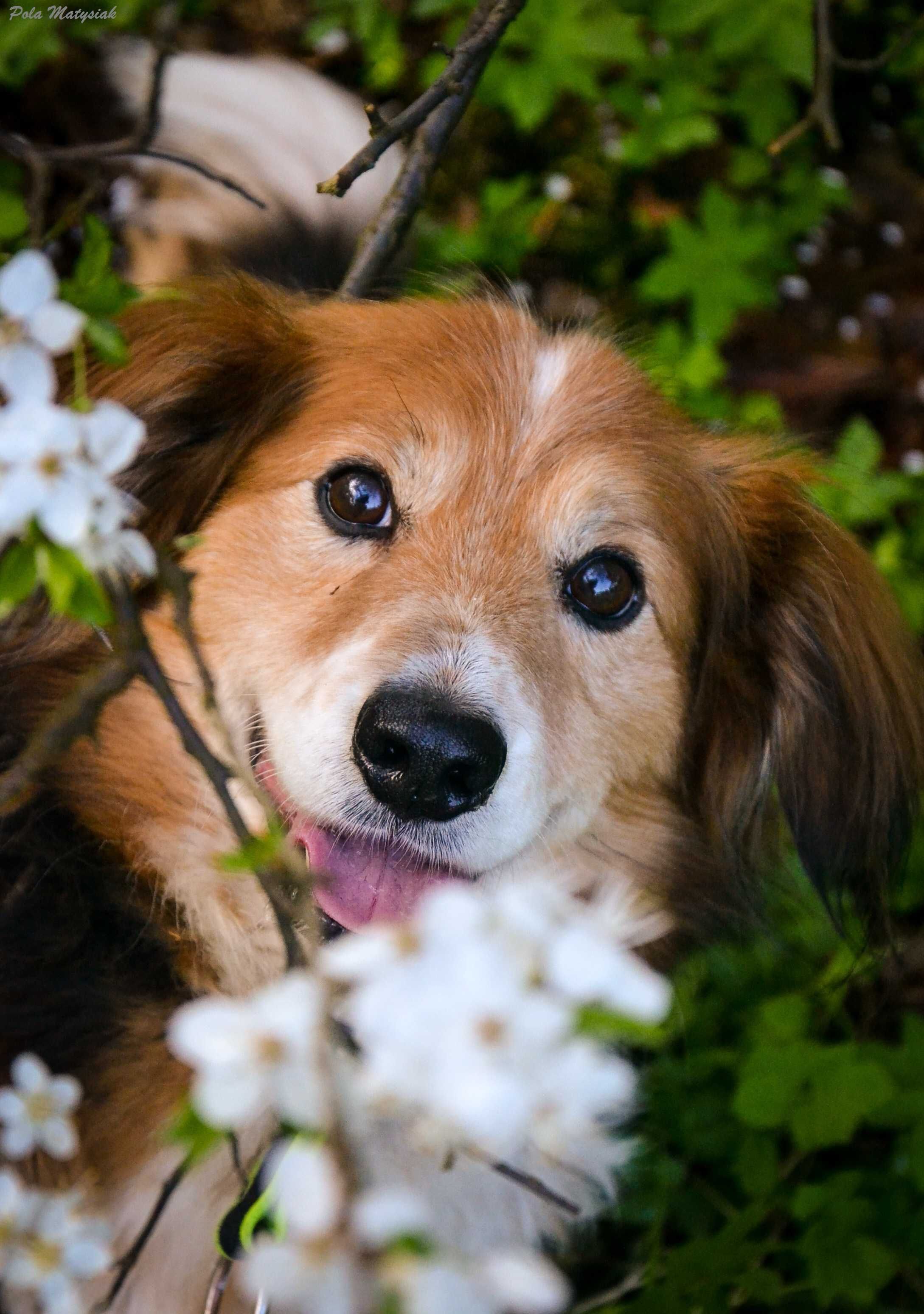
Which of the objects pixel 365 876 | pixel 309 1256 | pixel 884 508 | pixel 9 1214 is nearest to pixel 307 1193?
pixel 309 1256

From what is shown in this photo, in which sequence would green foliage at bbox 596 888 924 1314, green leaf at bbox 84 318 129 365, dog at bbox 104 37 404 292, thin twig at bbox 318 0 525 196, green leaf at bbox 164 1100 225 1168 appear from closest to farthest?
green leaf at bbox 164 1100 225 1168 → green leaf at bbox 84 318 129 365 → thin twig at bbox 318 0 525 196 → green foliage at bbox 596 888 924 1314 → dog at bbox 104 37 404 292

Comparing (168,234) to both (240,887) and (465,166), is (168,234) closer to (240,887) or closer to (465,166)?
(465,166)

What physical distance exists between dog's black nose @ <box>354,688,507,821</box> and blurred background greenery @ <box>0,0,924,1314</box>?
2.05 ft

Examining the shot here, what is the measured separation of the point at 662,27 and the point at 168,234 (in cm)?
128

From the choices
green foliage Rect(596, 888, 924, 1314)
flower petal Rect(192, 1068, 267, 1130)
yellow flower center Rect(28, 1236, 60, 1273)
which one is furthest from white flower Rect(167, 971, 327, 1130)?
green foliage Rect(596, 888, 924, 1314)

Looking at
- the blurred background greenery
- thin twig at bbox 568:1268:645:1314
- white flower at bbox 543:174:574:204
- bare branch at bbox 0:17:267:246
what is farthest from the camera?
white flower at bbox 543:174:574:204

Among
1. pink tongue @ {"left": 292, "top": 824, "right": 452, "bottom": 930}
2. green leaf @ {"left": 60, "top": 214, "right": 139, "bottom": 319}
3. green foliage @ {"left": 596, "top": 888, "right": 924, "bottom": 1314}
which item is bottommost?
green foliage @ {"left": 596, "top": 888, "right": 924, "bottom": 1314}

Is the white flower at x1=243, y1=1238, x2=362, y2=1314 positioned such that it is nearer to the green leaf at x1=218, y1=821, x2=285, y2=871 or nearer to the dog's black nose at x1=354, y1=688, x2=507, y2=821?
the green leaf at x1=218, y1=821, x2=285, y2=871

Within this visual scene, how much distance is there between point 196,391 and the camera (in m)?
1.87

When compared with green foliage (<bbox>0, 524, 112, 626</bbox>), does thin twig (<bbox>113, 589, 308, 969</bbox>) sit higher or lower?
lower

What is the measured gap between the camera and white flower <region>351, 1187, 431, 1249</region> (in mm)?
550

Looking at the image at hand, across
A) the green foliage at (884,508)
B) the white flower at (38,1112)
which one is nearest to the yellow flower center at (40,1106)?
the white flower at (38,1112)

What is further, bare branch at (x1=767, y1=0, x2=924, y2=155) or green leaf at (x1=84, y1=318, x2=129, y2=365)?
bare branch at (x1=767, y1=0, x2=924, y2=155)

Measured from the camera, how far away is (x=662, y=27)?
7.69 ft
